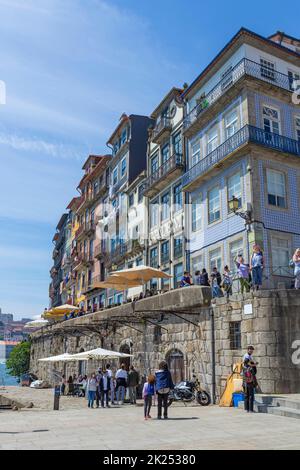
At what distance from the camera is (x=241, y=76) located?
20.3m

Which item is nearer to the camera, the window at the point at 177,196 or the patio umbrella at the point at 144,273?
the patio umbrella at the point at 144,273

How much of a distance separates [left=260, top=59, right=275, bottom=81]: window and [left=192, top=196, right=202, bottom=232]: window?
646cm

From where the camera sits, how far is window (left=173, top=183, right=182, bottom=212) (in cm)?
2600

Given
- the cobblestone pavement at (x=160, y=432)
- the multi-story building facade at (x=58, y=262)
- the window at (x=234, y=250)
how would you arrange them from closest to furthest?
the cobblestone pavement at (x=160, y=432)
the window at (x=234, y=250)
the multi-story building facade at (x=58, y=262)

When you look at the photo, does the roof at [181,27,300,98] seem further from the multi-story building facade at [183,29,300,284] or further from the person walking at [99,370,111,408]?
the person walking at [99,370,111,408]

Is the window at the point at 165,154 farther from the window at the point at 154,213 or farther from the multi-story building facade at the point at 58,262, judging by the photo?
the multi-story building facade at the point at 58,262

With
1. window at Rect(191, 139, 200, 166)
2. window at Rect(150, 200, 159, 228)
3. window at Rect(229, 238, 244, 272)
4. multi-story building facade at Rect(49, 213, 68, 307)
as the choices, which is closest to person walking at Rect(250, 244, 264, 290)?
window at Rect(229, 238, 244, 272)

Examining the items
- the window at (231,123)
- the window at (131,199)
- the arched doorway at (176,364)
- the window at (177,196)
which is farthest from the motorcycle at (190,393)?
the window at (131,199)

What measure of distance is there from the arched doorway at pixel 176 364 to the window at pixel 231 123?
32.7 feet

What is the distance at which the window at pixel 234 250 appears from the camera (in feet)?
65.1

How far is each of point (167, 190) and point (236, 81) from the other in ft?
28.7

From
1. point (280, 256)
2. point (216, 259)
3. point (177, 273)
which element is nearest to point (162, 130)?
point (177, 273)

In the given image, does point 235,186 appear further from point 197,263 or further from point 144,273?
point 144,273

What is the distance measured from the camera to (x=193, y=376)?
16.5 metres
